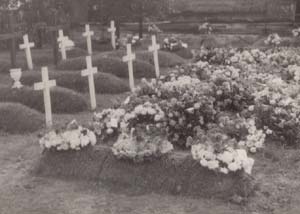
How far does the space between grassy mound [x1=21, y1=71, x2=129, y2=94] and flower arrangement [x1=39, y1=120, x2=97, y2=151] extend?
18.4ft

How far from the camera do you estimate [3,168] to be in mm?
8391

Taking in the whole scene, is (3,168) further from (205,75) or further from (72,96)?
(205,75)

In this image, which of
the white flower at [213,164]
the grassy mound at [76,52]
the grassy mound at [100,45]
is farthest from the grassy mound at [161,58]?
the white flower at [213,164]

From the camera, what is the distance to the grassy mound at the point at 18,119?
10.3 m

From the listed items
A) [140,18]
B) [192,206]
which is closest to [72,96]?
[192,206]

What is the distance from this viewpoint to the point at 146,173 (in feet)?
24.4

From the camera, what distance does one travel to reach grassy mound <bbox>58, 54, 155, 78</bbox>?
15406 mm

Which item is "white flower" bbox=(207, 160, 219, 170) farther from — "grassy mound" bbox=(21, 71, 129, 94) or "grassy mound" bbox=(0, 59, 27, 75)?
"grassy mound" bbox=(0, 59, 27, 75)

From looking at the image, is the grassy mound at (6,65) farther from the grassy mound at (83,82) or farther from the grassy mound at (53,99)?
the grassy mound at (53,99)

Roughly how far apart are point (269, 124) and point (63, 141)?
3.08 meters

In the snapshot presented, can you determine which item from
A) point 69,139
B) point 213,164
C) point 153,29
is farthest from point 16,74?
point 153,29

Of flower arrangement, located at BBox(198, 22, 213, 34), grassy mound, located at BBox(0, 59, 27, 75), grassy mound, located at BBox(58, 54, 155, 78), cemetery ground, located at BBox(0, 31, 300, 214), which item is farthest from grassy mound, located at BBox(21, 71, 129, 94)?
flower arrangement, located at BBox(198, 22, 213, 34)

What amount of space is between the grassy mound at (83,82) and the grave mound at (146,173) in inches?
218

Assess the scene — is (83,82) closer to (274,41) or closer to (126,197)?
(126,197)
